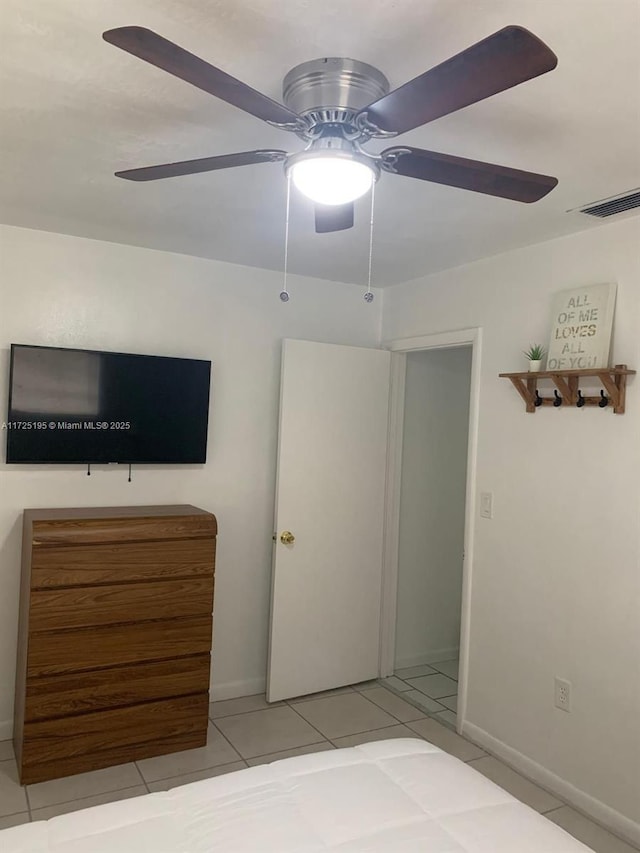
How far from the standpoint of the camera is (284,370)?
3672 millimetres

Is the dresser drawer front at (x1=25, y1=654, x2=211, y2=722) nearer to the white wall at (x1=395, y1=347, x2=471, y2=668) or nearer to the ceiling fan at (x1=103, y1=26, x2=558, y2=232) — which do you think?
the white wall at (x1=395, y1=347, x2=471, y2=668)

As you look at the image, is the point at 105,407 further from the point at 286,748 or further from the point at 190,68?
the point at 190,68

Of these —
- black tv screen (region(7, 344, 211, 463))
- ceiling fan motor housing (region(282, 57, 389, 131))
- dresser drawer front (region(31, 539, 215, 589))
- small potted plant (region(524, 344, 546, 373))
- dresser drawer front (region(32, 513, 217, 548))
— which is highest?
ceiling fan motor housing (region(282, 57, 389, 131))

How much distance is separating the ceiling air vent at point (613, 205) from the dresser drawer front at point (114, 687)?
2619 millimetres

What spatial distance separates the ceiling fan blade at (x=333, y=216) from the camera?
186 centimetres

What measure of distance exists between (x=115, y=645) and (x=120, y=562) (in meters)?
0.38

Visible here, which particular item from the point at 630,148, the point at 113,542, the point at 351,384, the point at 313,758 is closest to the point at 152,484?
the point at 113,542

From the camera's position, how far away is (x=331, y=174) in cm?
147

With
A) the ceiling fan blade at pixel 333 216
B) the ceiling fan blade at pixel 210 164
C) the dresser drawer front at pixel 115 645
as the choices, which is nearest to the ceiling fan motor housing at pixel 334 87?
the ceiling fan blade at pixel 210 164

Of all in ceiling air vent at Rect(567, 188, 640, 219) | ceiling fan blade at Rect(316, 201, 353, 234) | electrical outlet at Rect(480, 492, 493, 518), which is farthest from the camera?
electrical outlet at Rect(480, 492, 493, 518)

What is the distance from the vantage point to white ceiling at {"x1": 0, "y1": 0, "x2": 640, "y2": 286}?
1394 millimetres

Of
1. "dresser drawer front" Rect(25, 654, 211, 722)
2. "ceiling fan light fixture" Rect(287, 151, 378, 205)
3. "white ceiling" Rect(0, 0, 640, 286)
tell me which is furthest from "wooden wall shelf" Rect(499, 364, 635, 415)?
"dresser drawer front" Rect(25, 654, 211, 722)

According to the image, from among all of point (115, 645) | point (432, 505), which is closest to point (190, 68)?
point (115, 645)

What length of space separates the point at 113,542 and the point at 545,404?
6.74 ft
